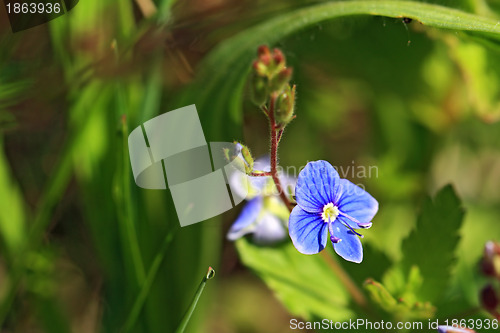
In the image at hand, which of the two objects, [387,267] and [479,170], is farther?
[479,170]

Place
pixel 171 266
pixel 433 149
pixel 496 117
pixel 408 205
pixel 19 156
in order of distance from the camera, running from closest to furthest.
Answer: pixel 171 266
pixel 496 117
pixel 19 156
pixel 408 205
pixel 433 149

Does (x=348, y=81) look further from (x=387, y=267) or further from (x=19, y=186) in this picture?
(x=19, y=186)

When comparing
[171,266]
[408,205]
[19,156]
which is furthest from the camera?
[408,205]

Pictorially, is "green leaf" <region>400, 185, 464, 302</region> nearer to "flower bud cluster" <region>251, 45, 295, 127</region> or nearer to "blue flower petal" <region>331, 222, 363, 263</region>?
"blue flower petal" <region>331, 222, 363, 263</region>

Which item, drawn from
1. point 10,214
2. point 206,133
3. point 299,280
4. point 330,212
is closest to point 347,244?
point 330,212

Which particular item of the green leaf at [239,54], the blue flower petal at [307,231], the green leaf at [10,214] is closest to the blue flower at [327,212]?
the blue flower petal at [307,231]

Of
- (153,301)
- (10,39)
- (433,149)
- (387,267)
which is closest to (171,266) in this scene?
(153,301)
